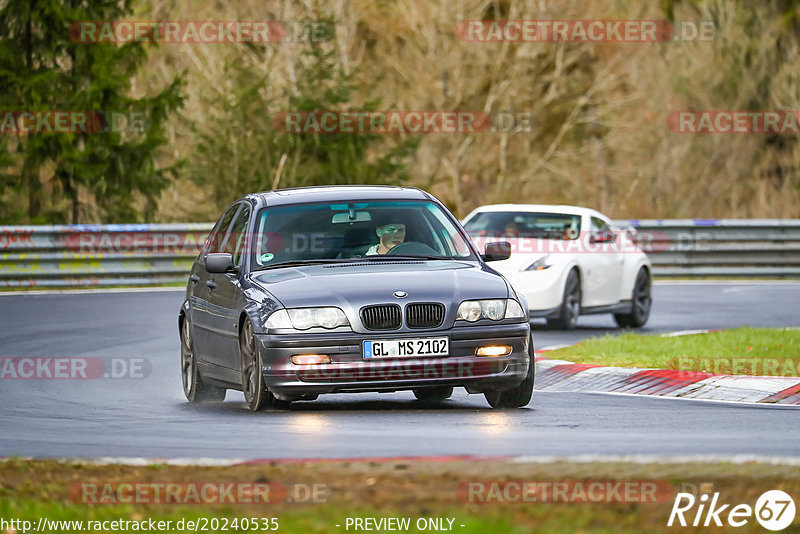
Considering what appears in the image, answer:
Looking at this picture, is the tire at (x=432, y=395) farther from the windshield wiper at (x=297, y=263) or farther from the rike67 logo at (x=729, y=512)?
the rike67 logo at (x=729, y=512)

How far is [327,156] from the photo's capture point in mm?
35031

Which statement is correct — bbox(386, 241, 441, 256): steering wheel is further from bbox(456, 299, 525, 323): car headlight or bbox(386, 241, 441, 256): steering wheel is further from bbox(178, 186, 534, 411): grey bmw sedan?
bbox(456, 299, 525, 323): car headlight

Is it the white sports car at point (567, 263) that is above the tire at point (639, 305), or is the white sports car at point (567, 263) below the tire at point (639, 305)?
above

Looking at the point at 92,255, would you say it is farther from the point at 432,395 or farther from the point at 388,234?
the point at 388,234

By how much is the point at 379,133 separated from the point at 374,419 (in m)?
25.3

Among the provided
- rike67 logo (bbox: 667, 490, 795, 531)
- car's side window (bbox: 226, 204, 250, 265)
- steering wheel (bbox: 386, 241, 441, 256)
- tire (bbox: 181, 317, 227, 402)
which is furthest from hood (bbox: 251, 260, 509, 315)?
rike67 logo (bbox: 667, 490, 795, 531)

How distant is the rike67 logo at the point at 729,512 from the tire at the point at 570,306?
12.6 m

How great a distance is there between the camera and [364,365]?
34.9 feet

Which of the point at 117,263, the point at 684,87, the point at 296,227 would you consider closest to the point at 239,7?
the point at 684,87

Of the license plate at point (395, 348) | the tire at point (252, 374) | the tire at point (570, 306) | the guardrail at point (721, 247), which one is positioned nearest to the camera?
the license plate at point (395, 348)

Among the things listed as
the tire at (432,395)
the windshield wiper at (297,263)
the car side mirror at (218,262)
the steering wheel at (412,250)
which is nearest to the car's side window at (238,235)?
the car side mirror at (218,262)

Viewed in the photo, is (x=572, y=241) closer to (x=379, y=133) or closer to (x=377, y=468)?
(x=377, y=468)

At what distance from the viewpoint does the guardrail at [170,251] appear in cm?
2611

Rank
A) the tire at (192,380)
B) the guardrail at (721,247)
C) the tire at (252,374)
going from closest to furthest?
the tire at (252,374) → the tire at (192,380) → the guardrail at (721,247)
